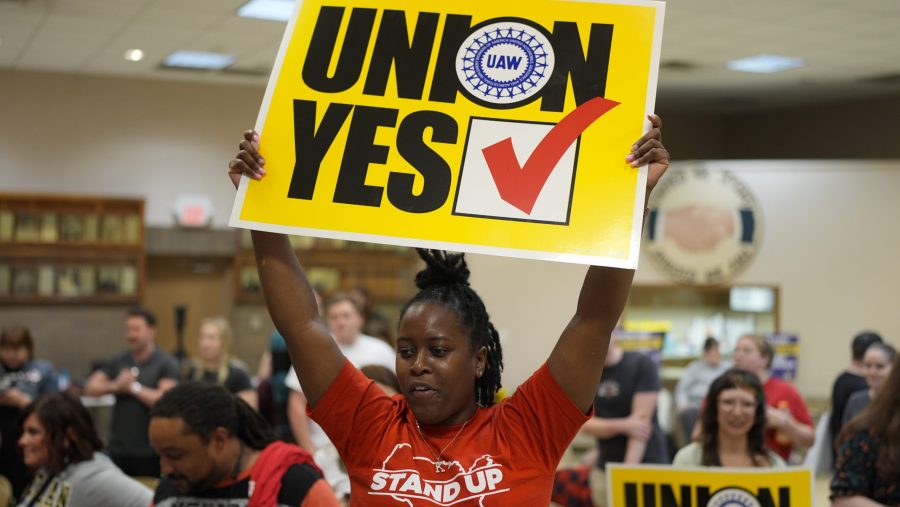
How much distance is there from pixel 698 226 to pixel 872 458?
7965 millimetres

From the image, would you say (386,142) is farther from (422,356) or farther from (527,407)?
(527,407)

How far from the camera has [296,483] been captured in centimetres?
272

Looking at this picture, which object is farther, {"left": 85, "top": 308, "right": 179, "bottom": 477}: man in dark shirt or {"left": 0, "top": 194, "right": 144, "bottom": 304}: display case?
{"left": 0, "top": 194, "right": 144, "bottom": 304}: display case

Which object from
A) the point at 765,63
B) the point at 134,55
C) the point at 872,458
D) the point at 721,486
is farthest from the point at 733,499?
the point at 134,55

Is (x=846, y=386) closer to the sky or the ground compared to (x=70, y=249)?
closer to the ground

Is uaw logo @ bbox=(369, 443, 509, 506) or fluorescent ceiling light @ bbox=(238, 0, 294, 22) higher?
fluorescent ceiling light @ bbox=(238, 0, 294, 22)

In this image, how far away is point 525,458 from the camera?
1.91m

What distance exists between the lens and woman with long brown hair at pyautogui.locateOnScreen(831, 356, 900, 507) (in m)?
2.99

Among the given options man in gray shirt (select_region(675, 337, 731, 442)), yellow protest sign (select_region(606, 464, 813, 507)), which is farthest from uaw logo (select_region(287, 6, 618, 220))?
man in gray shirt (select_region(675, 337, 731, 442))

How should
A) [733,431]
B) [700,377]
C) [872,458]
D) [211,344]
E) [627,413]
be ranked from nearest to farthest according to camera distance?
[872,458] → [733,431] → [627,413] → [211,344] → [700,377]

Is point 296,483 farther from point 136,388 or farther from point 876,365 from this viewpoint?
point 136,388

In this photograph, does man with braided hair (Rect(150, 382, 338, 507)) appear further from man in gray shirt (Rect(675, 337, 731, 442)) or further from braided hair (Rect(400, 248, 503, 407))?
man in gray shirt (Rect(675, 337, 731, 442))

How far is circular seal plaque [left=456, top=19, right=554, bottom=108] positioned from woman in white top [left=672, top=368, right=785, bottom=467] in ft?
7.57

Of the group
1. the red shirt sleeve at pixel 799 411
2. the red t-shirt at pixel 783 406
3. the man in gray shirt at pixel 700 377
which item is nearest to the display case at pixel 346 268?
the man in gray shirt at pixel 700 377
